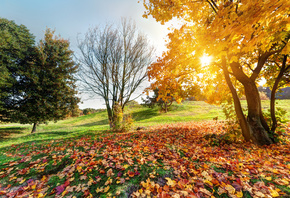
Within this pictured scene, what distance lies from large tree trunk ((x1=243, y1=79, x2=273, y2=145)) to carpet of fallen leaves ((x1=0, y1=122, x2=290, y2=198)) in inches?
18.1

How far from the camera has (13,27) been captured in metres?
13.0

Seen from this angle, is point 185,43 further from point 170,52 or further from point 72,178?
point 72,178

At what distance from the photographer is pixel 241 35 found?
11.3ft

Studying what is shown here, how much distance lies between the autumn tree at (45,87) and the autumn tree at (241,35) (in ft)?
43.5

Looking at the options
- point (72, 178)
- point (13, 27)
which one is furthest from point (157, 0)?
point (13, 27)

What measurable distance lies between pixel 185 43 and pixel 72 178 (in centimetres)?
793

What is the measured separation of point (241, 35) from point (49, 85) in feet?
54.7

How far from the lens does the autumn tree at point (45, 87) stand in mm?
12336

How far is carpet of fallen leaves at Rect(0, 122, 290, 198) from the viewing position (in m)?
2.53

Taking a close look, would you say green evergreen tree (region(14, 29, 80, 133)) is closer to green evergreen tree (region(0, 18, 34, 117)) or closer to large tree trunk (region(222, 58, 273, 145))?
green evergreen tree (region(0, 18, 34, 117))

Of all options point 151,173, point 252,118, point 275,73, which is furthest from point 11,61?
point 275,73

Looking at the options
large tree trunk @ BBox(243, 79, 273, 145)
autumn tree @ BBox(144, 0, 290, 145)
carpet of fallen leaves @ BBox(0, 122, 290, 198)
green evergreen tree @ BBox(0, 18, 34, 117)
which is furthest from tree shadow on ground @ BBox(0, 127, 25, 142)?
large tree trunk @ BBox(243, 79, 273, 145)

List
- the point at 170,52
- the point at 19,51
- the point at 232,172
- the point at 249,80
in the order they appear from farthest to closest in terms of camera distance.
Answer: the point at 19,51, the point at 170,52, the point at 249,80, the point at 232,172

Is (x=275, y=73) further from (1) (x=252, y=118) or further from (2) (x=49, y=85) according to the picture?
(2) (x=49, y=85)
